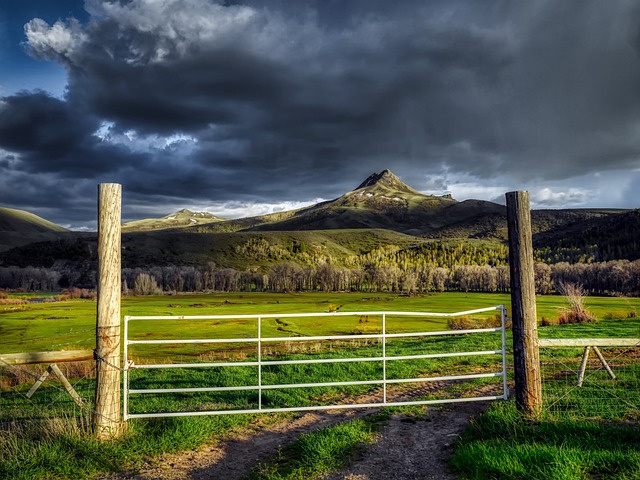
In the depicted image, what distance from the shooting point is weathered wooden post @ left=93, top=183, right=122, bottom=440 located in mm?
6926

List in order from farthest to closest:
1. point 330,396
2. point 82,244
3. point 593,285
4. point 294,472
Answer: point 82,244, point 593,285, point 330,396, point 294,472

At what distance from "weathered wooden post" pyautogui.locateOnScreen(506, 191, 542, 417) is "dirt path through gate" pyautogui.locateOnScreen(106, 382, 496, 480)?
Result: 40.6 inches

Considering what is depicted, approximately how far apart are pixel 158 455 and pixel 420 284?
99156 mm

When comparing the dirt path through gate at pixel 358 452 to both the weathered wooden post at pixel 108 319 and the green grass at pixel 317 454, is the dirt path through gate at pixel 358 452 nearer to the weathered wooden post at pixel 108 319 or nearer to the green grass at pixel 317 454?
the green grass at pixel 317 454

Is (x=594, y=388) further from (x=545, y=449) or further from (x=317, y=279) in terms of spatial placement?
(x=317, y=279)

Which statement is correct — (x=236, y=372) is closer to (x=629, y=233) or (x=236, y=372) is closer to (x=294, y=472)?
(x=294, y=472)

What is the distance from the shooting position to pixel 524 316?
7.34m

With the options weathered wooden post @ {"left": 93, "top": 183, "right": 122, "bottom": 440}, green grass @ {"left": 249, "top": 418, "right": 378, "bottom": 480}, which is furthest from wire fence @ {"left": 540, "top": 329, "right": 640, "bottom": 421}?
weathered wooden post @ {"left": 93, "top": 183, "right": 122, "bottom": 440}

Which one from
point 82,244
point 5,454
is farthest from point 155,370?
point 82,244

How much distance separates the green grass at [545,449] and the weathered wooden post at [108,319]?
5111mm

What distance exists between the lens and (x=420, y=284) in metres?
102

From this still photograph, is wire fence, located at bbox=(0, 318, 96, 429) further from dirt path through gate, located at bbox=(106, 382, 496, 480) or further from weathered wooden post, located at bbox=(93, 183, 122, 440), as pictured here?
dirt path through gate, located at bbox=(106, 382, 496, 480)

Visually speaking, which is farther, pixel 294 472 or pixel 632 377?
pixel 632 377

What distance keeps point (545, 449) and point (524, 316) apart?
240cm
